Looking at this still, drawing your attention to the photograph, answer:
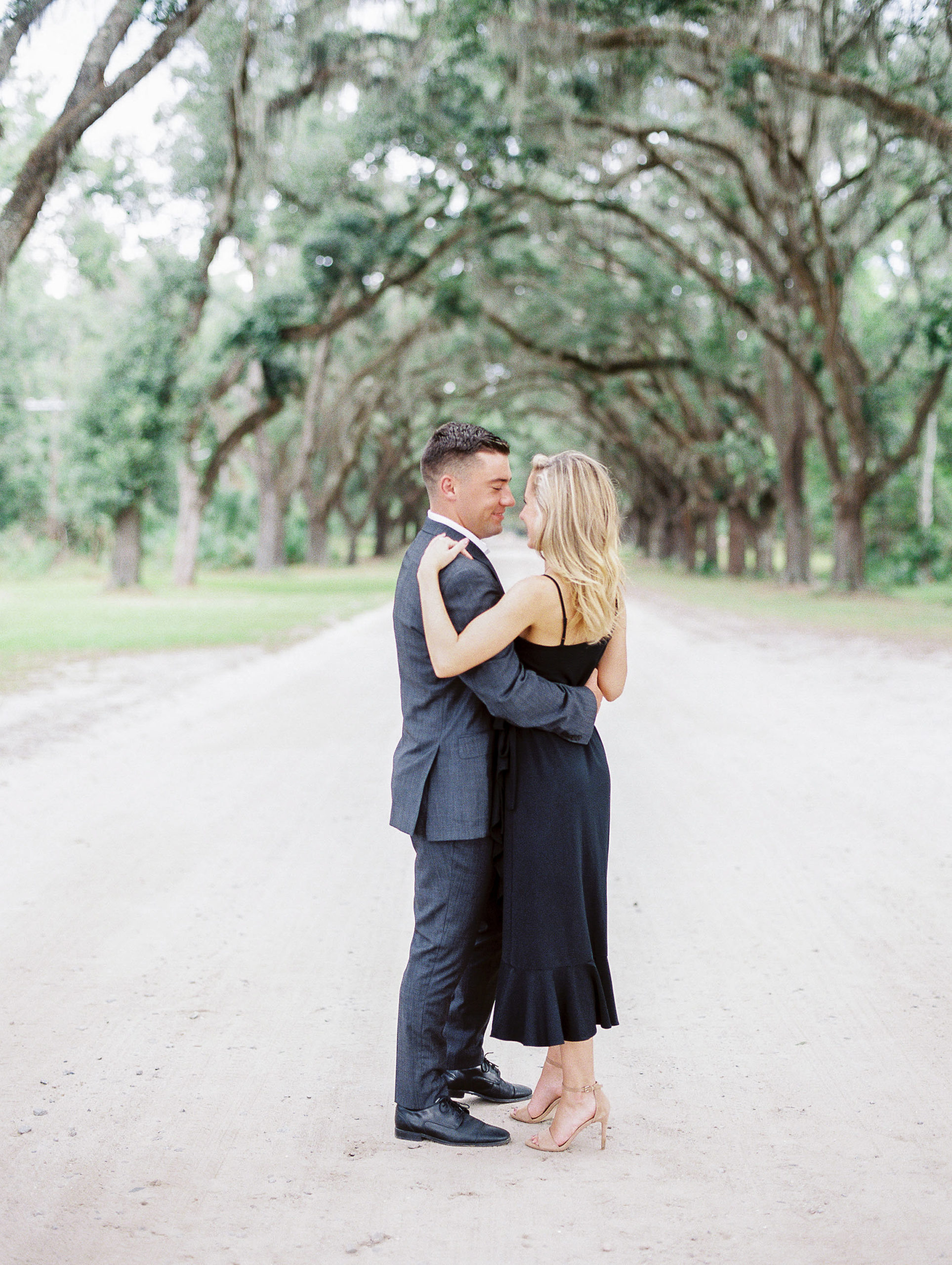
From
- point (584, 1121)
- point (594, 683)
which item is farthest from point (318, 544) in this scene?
point (584, 1121)

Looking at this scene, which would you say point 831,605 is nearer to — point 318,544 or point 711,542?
point 711,542

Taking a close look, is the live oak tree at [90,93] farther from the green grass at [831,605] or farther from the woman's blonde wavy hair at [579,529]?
the woman's blonde wavy hair at [579,529]

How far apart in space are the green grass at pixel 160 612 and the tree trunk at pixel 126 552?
448 mm

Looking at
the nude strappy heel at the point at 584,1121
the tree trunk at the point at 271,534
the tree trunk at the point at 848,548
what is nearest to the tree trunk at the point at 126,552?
the tree trunk at the point at 271,534

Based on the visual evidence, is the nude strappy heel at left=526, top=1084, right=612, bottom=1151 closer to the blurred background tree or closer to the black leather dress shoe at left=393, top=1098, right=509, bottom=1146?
the black leather dress shoe at left=393, top=1098, right=509, bottom=1146

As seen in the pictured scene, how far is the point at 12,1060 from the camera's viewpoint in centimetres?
377

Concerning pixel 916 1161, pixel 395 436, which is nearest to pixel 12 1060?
pixel 916 1161

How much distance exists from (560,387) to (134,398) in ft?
63.6

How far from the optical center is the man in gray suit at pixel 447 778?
10.7ft

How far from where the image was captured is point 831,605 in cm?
2553

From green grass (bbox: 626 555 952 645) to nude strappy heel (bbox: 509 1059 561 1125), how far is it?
12.2 m

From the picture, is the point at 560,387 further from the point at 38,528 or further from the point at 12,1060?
the point at 12,1060

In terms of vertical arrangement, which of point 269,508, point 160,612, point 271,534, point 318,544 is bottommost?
point 160,612

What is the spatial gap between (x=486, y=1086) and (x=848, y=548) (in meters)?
26.9
